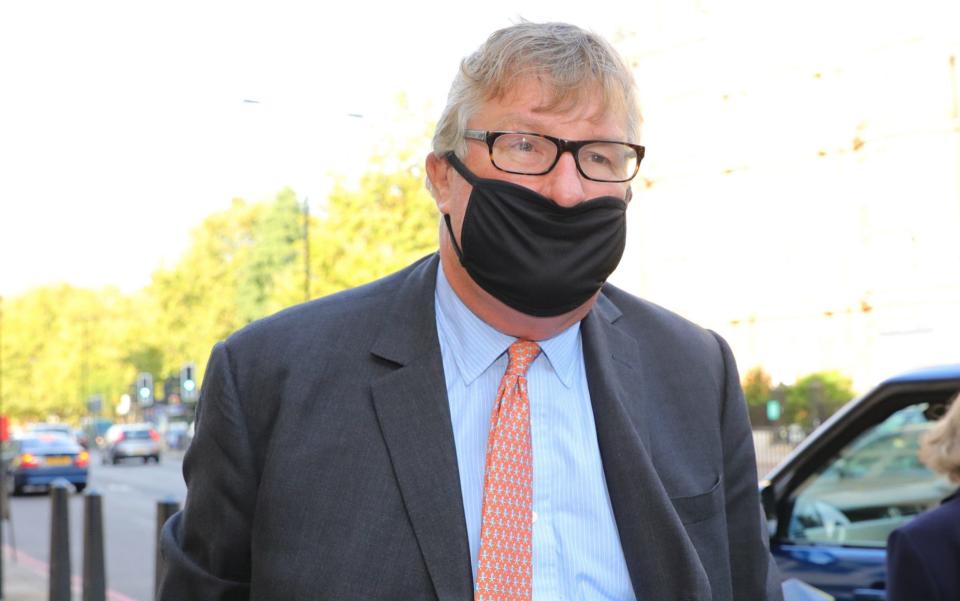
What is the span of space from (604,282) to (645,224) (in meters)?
42.4

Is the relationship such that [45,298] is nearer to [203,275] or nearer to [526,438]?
[203,275]

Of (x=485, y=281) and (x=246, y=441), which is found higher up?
(x=485, y=281)

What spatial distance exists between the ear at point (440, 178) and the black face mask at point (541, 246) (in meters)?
0.13

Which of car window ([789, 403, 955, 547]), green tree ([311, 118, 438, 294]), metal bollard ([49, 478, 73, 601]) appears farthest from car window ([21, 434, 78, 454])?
car window ([789, 403, 955, 547])

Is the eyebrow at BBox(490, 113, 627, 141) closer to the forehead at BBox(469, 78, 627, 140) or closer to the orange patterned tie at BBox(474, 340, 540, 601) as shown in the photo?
the forehead at BBox(469, 78, 627, 140)

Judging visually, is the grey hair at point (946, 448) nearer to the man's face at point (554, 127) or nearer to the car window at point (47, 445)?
the man's face at point (554, 127)

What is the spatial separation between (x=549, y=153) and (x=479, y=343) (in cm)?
36

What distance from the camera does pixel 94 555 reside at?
8.91 metres

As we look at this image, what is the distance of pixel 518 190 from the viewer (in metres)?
2.32

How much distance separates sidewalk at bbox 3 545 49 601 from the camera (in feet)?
37.4

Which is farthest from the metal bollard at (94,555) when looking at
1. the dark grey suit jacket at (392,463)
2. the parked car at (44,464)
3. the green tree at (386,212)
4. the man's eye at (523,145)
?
the green tree at (386,212)

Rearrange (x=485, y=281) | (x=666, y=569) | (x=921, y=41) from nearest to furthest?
1. (x=666, y=569)
2. (x=485, y=281)
3. (x=921, y=41)

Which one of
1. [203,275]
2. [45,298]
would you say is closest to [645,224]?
[203,275]

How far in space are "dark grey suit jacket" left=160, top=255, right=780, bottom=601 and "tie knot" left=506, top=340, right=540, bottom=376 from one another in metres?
0.10
